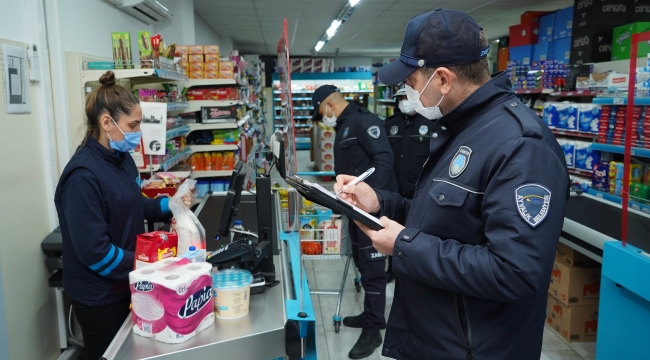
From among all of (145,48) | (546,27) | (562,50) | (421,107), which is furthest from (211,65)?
(546,27)

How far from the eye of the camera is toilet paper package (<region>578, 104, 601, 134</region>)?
468cm

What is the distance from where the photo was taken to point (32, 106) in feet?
9.67

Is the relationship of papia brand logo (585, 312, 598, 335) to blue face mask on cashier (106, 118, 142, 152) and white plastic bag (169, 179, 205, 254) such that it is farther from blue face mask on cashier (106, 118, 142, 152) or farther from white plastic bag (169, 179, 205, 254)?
blue face mask on cashier (106, 118, 142, 152)

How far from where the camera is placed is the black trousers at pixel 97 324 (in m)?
2.15

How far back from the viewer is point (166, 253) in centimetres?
184

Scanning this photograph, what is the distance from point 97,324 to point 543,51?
7.74 m

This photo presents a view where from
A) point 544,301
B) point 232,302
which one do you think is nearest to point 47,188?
point 232,302

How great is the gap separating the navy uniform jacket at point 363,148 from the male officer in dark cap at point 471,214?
6.27 feet

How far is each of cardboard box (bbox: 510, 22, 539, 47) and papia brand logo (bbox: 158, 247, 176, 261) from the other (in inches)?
309

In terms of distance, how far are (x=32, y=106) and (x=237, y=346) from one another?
2303mm

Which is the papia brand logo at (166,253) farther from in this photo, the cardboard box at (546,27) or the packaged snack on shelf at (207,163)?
the cardboard box at (546,27)

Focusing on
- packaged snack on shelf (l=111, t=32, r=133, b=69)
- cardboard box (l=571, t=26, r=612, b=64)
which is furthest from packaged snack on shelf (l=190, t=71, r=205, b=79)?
cardboard box (l=571, t=26, r=612, b=64)

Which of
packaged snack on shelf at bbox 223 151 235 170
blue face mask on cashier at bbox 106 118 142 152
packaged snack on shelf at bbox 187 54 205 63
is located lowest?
packaged snack on shelf at bbox 223 151 235 170

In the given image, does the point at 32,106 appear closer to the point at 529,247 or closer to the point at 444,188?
the point at 444,188
